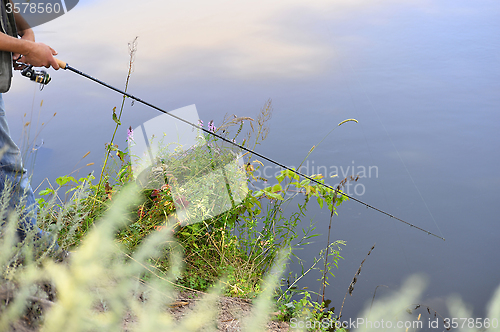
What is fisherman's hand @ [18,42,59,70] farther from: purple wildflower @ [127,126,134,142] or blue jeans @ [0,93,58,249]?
purple wildflower @ [127,126,134,142]

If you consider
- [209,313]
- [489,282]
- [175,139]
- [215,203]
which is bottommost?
[489,282]

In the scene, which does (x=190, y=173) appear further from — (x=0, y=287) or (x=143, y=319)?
(x=143, y=319)

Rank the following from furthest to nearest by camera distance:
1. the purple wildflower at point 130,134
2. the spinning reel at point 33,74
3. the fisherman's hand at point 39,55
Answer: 1. the purple wildflower at point 130,134
2. the spinning reel at point 33,74
3. the fisherman's hand at point 39,55

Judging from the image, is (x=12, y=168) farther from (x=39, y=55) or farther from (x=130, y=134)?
(x=130, y=134)

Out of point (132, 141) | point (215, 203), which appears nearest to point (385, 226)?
point (215, 203)

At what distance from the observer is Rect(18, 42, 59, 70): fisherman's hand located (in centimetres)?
154

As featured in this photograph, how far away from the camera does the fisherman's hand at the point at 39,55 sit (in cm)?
154

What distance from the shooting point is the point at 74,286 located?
0.46 meters

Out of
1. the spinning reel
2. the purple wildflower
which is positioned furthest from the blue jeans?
the purple wildflower

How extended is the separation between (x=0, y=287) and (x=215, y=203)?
4.88ft

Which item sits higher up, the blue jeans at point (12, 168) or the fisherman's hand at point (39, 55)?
the fisherman's hand at point (39, 55)

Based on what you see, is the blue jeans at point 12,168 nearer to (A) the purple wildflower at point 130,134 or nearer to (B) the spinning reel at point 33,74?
(B) the spinning reel at point 33,74

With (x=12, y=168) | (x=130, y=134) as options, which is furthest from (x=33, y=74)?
(x=130, y=134)

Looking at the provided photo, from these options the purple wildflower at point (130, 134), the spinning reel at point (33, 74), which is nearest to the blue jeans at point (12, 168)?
the spinning reel at point (33, 74)
